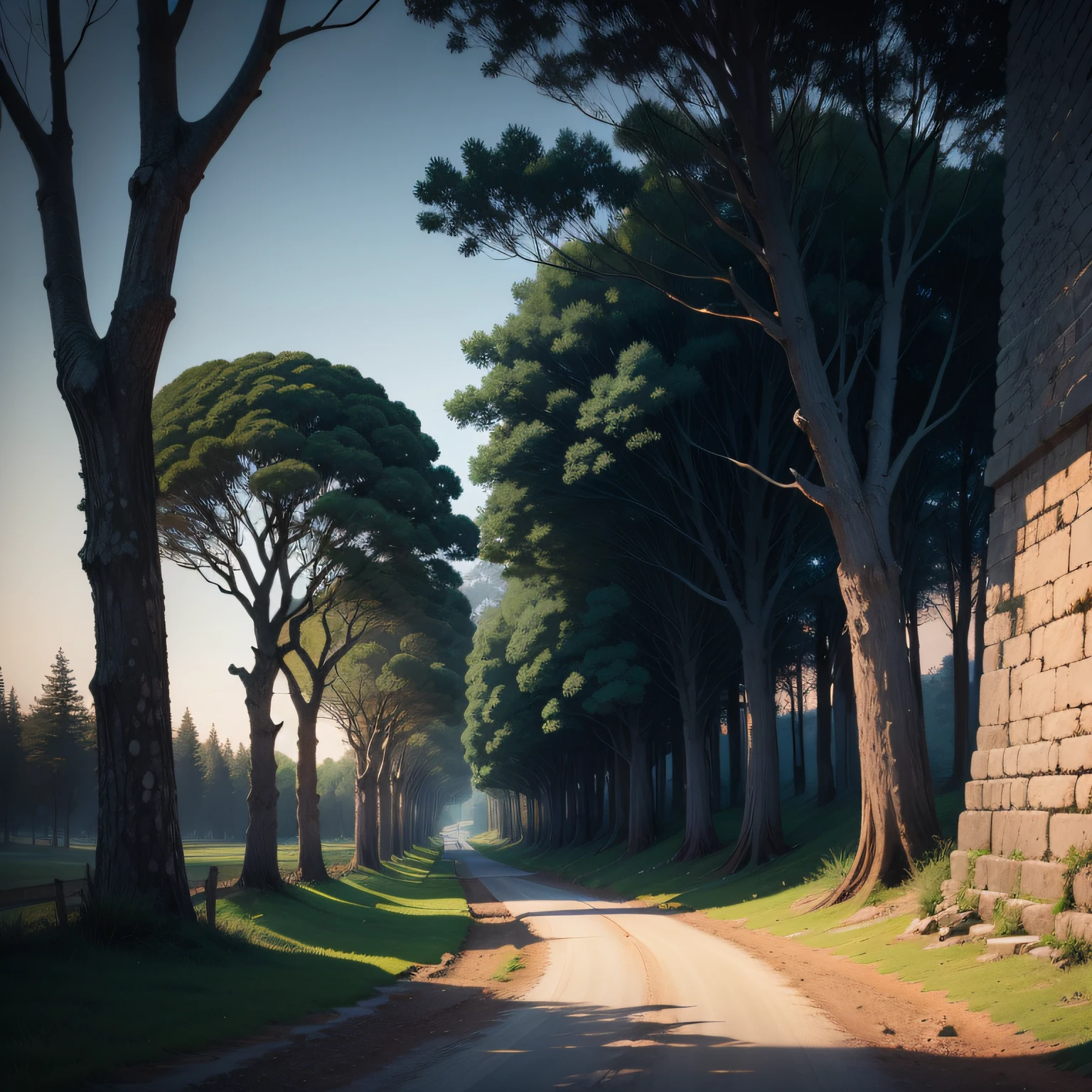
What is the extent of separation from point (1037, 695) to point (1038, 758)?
31.1 inches

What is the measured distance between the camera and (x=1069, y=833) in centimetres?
923

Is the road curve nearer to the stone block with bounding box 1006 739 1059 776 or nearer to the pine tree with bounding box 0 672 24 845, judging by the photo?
the stone block with bounding box 1006 739 1059 776

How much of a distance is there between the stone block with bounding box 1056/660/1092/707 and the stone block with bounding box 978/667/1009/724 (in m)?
1.80

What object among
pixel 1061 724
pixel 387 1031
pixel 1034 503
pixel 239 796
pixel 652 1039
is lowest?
pixel 239 796

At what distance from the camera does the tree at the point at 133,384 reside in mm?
10539

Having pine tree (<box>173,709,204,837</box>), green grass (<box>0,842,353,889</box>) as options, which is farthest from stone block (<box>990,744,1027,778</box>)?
pine tree (<box>173,709,204,837</box>)

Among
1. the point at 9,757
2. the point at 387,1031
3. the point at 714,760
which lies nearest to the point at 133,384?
the point at 387,1031

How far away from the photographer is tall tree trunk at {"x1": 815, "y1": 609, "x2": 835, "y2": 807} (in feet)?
100

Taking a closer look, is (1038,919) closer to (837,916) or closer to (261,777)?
(837,916)

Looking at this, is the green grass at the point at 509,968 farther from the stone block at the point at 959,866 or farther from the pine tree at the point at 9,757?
the pine tree at the point at 9,757

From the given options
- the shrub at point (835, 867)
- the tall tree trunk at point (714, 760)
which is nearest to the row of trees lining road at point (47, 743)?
the tall tree trunk at point (714, 760)

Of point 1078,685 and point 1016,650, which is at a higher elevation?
point 1016,650

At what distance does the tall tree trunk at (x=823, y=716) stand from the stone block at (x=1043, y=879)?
20.5 meters

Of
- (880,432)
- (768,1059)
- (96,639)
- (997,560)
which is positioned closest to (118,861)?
(96,639)
